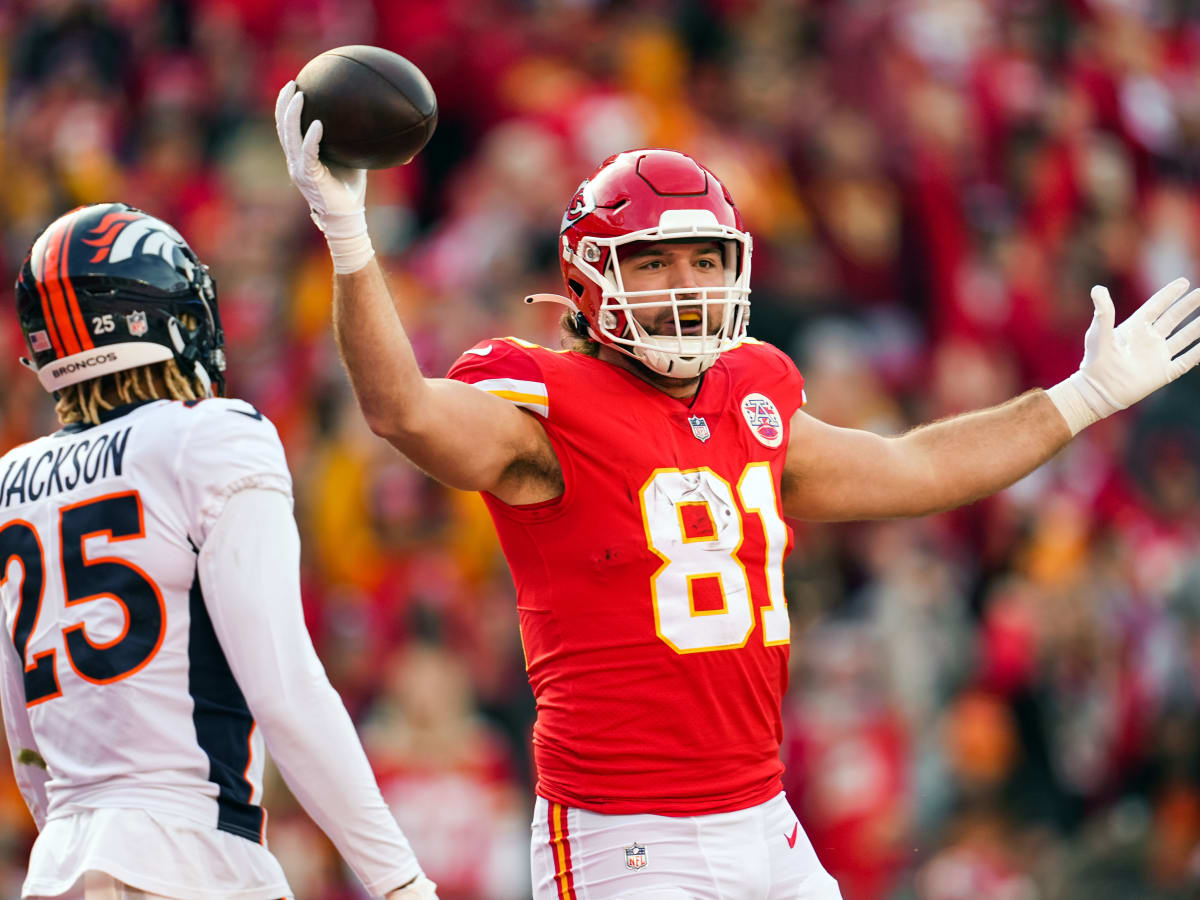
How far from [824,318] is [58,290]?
5.81 m

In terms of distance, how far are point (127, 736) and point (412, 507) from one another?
190 inches

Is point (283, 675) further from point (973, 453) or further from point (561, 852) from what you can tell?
point (973, 453)

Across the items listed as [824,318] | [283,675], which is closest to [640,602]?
[283,675]

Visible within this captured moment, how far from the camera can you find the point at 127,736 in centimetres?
311

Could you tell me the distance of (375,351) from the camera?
3398 mm

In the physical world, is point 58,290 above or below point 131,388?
above

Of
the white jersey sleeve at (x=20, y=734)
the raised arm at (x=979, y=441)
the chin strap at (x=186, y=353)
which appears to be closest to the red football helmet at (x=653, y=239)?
the raised arm at (x=979, y=441)

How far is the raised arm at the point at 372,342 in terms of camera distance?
338 centimetres

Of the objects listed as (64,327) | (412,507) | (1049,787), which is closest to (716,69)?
(412,507)

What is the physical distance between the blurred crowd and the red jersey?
3.35m

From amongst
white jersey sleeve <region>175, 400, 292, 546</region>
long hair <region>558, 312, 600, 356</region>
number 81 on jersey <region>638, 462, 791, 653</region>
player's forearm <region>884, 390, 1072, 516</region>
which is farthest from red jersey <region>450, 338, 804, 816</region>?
white jersey sleeve <region>175, 400, 292, 546</region>

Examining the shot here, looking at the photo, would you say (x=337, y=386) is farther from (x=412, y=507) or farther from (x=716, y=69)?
(x=716, y=69)

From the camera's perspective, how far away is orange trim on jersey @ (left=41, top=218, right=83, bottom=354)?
3.29m

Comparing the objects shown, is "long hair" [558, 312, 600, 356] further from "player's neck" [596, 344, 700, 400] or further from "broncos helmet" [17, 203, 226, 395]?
"broncos helmet" [17, 203, 226, 395]
